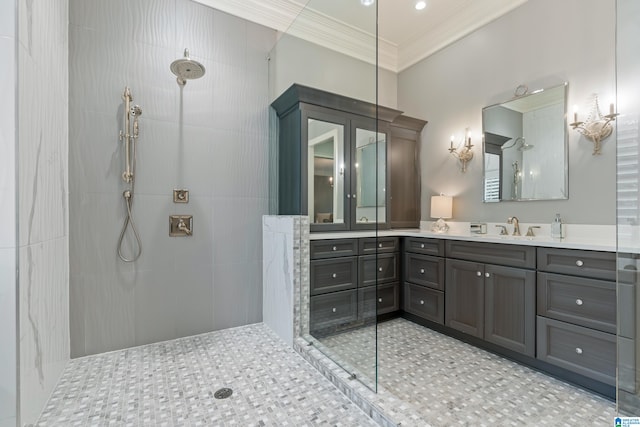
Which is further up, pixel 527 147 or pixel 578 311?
pixel 527 147

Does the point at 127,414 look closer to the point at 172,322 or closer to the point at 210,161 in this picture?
the point at 172,322

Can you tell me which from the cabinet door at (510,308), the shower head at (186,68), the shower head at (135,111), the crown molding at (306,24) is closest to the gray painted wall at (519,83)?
the cabinet door at (510,308)

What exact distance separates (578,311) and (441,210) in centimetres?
152

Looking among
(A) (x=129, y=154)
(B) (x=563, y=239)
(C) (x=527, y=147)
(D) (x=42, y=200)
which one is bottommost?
(B) (x=563, y=239)

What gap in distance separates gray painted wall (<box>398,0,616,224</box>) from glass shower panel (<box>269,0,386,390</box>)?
1.30m

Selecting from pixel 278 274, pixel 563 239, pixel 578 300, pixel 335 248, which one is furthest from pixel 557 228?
pixel 278 274

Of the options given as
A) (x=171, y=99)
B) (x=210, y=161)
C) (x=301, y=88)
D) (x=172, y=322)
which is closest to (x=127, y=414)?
(x=172, y=322)

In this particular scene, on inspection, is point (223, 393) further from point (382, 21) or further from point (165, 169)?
point (382, 21)

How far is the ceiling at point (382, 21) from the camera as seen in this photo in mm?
2006

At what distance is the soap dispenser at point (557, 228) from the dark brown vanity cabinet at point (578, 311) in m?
0.51

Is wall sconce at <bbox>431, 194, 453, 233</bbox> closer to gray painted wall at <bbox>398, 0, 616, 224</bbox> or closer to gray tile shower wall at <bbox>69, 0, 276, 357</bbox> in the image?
gray painted wall at <bbox>398, 0, 616, 224</bbox>

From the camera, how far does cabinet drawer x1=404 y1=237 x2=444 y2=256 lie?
259cm

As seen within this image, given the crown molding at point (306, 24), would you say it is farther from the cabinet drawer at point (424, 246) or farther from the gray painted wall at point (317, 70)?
the cabinet drawer at point (424, 246)

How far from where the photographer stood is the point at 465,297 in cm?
238
